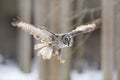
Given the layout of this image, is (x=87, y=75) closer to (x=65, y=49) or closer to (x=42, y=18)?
(x=65, y=49)

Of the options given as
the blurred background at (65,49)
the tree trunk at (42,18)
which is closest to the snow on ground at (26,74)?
the blurred background at (65,49)

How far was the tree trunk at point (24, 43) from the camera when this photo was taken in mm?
4681

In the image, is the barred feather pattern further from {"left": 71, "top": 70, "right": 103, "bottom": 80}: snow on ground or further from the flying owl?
{"left": 71, "top": 70, "right": 103, "bottom": 80}: snow on ground

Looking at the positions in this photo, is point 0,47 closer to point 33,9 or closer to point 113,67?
point 33,9

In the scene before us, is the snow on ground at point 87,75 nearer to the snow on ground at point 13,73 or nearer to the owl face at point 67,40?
the snow on ground at point 13,73

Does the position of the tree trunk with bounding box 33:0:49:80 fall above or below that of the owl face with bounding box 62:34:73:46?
above

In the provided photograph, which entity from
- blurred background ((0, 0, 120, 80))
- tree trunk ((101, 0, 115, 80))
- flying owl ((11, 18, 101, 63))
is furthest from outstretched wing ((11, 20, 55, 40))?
tree trunk ((101, 0, 115, 80))

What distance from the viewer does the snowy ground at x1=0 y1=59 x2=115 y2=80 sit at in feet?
15.5

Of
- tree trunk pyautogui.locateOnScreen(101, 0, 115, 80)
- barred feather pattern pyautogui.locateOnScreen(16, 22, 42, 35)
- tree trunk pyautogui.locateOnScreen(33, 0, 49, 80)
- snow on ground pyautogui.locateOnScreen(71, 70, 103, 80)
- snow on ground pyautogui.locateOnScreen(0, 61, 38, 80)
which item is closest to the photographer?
barred feather pattern pyautogui.locateOnScreen(16, 22, 42, 35)

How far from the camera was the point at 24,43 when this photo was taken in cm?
489

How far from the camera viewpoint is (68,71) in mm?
4449

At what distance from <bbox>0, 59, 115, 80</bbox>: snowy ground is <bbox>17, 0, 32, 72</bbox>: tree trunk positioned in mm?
69

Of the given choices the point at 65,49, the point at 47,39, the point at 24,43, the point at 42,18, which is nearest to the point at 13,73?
the point at 24,43

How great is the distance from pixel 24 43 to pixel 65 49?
2.26ft
